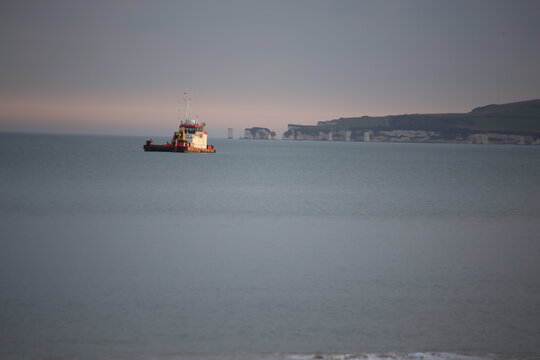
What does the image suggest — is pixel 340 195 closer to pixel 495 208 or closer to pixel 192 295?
pixel 495 208

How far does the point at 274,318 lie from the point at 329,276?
3.50 meters

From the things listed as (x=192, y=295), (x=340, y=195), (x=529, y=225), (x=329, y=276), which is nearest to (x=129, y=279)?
(x=192, y=295)

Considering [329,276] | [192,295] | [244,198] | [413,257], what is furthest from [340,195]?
[192,295]

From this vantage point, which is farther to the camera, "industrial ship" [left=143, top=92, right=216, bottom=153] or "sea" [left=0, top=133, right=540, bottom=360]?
"industrial ship" [left=143, top=92, right=216, bottom=153]

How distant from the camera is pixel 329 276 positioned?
12828mm

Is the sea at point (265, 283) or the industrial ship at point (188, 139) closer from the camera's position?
the sea at point (265, 283)

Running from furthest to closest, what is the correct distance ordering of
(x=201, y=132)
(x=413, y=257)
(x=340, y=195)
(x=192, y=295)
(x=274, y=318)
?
1. (x=201, y=132)
2. (x=340, y=195)
3. (x=413, y=257)
4. (x=192, y=295)
5. (x=274, y=318)

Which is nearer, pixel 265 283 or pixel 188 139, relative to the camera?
pixel 265 283

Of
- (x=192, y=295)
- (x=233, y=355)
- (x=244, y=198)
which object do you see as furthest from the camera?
(x=244, y=198)

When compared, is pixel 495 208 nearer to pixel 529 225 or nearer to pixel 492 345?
pixel 529 225

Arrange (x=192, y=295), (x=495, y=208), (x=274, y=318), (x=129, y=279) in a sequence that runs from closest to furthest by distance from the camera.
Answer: (x=274, y=318) → (x=192, y=295) → (x=129, y=279) → (x=495, y=208)

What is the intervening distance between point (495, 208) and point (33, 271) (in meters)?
23.5

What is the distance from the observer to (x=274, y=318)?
377 inches

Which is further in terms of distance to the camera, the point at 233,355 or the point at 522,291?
the point at 522,291
